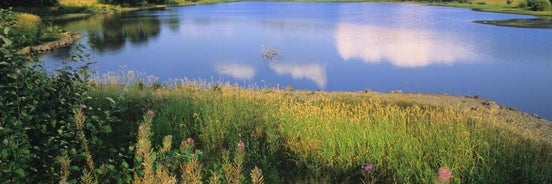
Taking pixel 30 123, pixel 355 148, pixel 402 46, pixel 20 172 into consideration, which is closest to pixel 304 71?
pixel 402 46

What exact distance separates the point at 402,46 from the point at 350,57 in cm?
715

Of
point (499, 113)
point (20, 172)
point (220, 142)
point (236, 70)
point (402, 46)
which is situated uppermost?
point (20, 172)

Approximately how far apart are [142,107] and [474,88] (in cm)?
1783

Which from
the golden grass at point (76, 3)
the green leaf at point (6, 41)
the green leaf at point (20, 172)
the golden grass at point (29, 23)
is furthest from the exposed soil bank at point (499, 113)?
the golden grass at point (76, 3)

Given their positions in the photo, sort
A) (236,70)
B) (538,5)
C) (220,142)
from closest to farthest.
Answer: (220,142)
(236,70)
(538,5)

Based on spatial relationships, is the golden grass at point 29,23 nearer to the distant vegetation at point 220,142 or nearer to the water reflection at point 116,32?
the water reflection at point 116,32

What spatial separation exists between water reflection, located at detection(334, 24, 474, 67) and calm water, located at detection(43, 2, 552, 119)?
0.07 meters

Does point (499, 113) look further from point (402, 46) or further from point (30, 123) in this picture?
point (402, 46)

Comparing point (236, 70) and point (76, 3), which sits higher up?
point (76, 3)

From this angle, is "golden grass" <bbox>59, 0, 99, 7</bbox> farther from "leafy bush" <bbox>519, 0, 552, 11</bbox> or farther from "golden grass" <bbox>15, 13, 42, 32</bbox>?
"leafy bush" <bbox>519, 0, 552, 11</bbox>

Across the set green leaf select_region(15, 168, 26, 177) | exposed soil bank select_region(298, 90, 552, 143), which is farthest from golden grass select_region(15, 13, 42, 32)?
green leaf select_region(15, 168, 26, 177)

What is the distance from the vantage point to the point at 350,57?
32531mm

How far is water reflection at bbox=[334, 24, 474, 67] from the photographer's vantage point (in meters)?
31.9

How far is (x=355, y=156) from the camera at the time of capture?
7.45m
